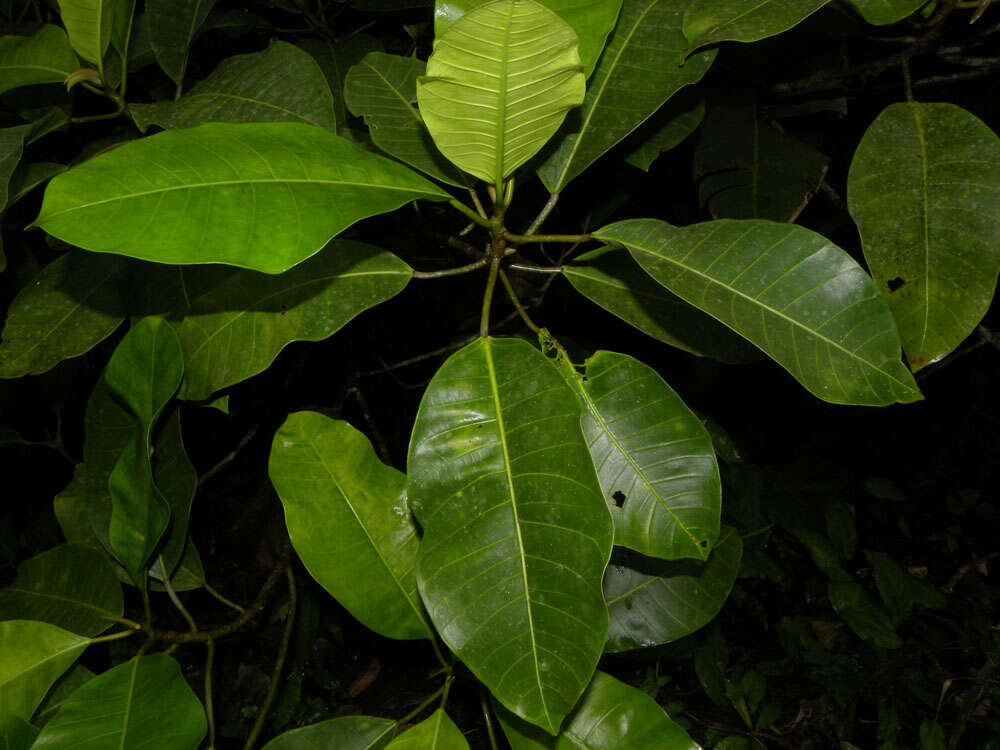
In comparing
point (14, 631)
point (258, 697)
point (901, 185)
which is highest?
point (901, 185)

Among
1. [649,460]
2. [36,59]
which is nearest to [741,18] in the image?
[649,460]

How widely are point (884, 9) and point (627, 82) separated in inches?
12.8

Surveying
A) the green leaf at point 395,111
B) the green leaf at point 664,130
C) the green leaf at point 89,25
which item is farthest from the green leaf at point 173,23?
the green leaf at point 664,130

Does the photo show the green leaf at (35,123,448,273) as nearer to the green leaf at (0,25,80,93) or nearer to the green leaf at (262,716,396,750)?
the green leaf at (0,25,80,93)

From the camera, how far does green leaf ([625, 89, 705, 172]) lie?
999 mm

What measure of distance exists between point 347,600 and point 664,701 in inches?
56.2

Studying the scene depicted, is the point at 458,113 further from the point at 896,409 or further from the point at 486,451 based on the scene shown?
the point at 896,409

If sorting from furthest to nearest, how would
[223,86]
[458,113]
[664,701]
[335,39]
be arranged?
[664,701]
[335,39]
[223,86]
[458,113]

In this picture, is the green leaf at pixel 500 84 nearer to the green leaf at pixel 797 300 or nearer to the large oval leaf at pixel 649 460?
the green leaf at pixel 797 300

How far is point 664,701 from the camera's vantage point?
1966mm

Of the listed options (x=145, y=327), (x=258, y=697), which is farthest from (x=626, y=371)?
(x=258, y=697)

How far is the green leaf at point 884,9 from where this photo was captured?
80 cm

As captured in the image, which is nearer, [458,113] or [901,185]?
[458,113]

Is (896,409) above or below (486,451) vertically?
below
